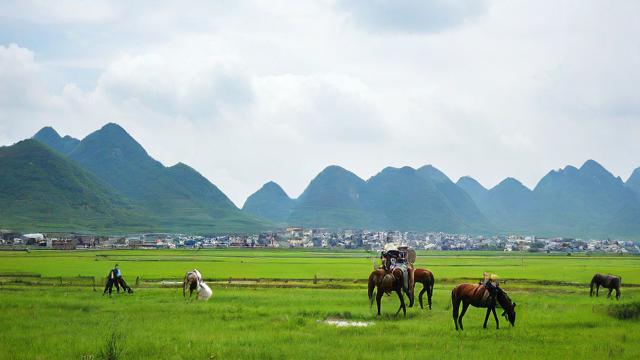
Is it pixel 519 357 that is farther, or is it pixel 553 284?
pixel 553 284

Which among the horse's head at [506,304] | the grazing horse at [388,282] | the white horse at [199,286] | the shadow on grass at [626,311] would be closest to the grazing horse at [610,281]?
the shadow on grass at [626,311]

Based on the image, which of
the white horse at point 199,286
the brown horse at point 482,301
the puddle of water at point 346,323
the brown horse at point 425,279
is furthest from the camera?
the white horse at point 199,286

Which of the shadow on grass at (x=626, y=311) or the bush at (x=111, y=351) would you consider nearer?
the bush at (x=111, y=351)

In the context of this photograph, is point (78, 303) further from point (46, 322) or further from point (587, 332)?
point (587, 332)

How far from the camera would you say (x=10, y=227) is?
192000 mm

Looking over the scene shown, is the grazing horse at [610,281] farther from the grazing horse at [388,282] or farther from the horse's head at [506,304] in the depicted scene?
the horse's head at [506,304]

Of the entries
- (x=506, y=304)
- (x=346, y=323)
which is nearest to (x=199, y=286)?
(x=346, y=323)

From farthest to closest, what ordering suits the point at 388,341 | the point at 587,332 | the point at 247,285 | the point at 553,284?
the point at 553,284
the point at 247,285
the point at 587,332
the point at 388,341

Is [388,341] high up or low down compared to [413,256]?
down

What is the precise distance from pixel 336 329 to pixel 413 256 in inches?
378

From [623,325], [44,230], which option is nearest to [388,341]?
[623,325]

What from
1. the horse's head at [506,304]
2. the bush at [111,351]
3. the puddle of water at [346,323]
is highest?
the horse's head at [506,304]

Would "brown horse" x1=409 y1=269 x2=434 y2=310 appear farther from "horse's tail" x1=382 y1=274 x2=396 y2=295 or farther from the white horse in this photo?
the white horse

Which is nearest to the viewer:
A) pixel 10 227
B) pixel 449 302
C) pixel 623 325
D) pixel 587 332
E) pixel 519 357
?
pixel 519 357
